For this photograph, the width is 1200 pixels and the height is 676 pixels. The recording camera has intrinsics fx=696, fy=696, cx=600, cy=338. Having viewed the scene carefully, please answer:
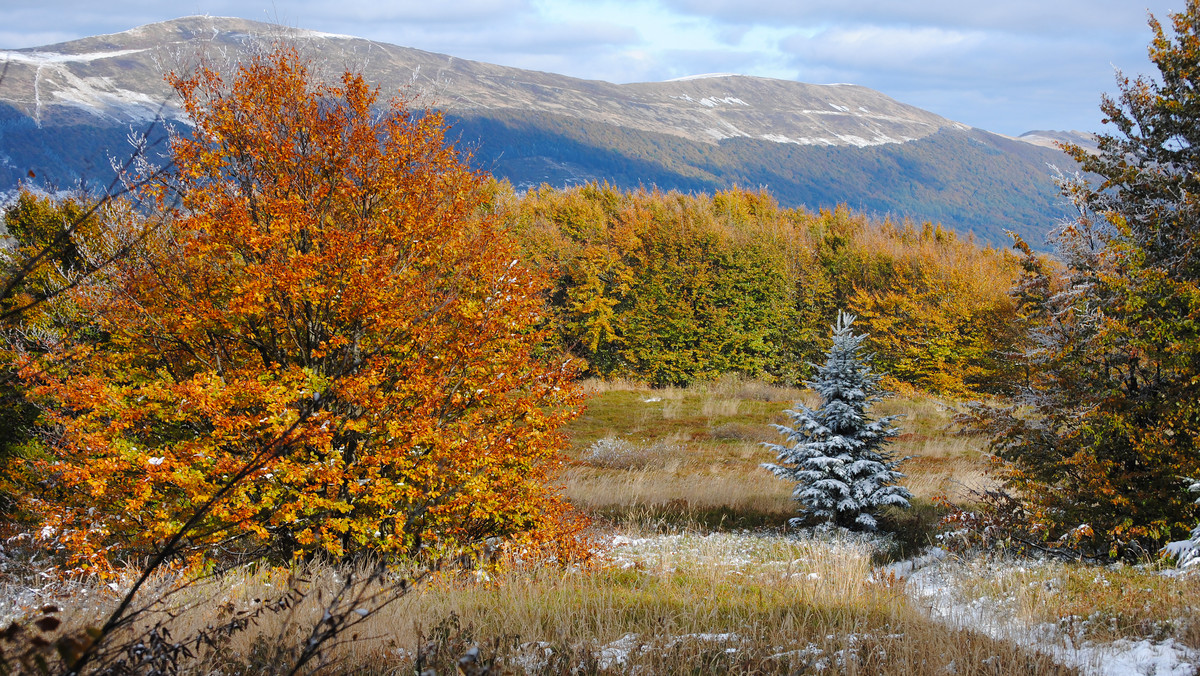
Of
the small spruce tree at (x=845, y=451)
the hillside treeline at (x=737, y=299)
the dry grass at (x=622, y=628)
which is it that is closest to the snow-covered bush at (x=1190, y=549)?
the dry grass at (x=622, y=628)

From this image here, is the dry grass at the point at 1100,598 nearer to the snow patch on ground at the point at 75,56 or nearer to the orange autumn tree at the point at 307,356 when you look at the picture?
the orange autumn tree at the point at 307,356

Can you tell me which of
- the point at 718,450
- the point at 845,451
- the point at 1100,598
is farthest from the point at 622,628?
the point at 718,450

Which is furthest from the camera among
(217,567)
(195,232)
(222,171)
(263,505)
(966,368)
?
(966,368)

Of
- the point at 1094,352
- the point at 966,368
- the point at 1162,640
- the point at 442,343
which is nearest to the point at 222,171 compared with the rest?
the point at 442,343

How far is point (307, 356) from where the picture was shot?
9602 mm

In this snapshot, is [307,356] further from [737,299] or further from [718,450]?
[737,299]

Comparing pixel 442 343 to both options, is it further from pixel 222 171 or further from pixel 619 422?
pixel 619 422

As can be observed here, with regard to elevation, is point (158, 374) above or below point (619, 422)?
above

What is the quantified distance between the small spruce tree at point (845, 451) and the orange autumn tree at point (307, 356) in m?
5.28

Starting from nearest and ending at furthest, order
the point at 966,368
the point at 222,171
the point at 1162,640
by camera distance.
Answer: the point at 1162,640 → the point at 222,171 → the point at 966,368

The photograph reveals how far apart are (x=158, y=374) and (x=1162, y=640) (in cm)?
1072

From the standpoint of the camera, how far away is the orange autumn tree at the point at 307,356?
8.02m

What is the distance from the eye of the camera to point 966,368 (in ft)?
121

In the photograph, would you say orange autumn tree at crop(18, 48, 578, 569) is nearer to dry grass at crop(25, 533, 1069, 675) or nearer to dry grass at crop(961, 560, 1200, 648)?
dry grass at crop(25, 533, 1069, 675)
